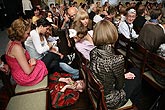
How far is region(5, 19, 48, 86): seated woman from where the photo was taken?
1.55 m

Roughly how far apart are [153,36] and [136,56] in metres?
0.36

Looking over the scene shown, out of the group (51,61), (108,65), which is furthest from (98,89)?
(51,61)

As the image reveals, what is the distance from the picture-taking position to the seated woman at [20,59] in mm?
1548

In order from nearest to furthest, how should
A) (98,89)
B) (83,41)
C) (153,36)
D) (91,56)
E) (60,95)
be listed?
1. (98,89)
2. (91,56)
3. (60,95)
4. (83,41)
5. (153,36)

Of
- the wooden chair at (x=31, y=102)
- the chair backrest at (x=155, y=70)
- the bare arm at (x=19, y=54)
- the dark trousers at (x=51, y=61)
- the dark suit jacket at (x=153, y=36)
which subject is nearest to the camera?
the wooden chair at (x=31, y=102)

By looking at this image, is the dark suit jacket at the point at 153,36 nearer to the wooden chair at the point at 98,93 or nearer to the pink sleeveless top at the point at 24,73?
the wooden chair at the point at 98,93

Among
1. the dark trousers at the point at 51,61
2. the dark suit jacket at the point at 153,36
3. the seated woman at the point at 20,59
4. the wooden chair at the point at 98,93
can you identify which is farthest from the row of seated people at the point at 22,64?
the dark suit jacket at the point at 153,36

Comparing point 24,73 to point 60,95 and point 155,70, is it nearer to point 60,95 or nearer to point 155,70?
point 60,95

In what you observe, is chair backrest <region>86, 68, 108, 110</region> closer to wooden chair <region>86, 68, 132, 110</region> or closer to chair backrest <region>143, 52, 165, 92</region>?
wooden chair <region>86, 68, 132, 110</region>

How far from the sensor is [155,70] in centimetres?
176

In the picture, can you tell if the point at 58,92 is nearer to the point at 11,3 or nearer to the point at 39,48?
the point at 39,48

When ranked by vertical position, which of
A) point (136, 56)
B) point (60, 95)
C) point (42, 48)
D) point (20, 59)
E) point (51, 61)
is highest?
point (20, 59)

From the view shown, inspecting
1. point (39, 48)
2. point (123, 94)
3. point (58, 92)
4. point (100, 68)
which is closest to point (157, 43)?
point (123, 94)

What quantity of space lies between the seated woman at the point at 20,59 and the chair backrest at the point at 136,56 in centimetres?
127
